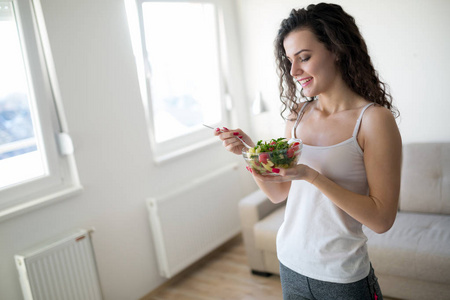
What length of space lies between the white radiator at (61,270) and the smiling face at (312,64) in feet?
5.63

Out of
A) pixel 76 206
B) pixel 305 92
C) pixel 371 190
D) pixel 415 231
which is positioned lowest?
pixel 415 231

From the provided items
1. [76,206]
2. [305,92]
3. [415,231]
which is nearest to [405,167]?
[415,231]

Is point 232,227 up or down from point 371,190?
down

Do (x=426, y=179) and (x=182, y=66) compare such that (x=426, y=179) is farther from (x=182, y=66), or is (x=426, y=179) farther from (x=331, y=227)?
(x=182, y=66)

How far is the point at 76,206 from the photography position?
2.57 meters

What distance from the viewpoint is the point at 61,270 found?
2.36m

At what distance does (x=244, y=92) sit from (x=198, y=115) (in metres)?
0.56

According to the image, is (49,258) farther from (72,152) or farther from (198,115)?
(198,115)

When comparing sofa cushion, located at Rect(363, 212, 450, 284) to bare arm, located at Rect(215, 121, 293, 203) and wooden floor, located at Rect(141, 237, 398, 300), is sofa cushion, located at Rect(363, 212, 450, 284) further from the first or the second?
bare arm, located at Rect(215, 121, 293, 203)

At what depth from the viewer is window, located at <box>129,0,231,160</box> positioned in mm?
3100

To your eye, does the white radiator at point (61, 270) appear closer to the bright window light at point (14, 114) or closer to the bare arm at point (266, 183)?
the bright window light at point (14, 114)

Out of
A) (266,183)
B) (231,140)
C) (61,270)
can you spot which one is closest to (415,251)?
(266,183)

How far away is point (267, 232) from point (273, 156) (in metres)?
1.76

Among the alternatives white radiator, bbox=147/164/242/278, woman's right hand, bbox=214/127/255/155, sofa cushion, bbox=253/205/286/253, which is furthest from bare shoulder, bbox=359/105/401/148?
white radiator, bbox=147/164/242/278
